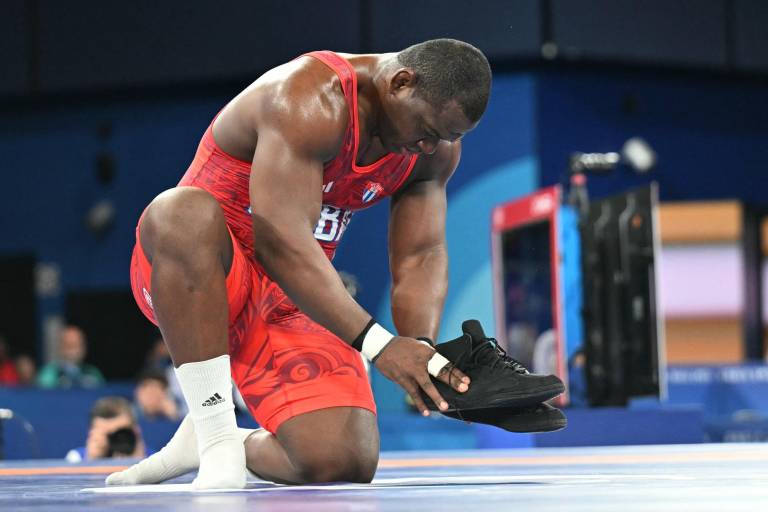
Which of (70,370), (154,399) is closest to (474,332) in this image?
(154,399)

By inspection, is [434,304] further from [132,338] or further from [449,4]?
[132,338]

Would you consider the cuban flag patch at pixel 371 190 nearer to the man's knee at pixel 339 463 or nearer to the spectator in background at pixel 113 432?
the man's knee at pixel 339 463

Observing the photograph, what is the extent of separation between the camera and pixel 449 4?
9156 mm

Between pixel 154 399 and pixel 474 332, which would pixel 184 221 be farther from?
pixel 154 399

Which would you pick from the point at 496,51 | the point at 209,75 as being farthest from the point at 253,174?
the point at 209,75

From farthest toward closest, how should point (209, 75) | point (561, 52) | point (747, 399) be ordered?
point (209, 75)
point (561, 52)
point (747, 399)

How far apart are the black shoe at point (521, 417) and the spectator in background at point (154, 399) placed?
171 inches

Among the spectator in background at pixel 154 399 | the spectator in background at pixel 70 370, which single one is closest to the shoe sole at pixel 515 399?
the spectator in background at pixel 154 399

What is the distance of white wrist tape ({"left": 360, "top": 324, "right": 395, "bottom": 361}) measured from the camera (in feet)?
7.46

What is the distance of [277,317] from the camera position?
2846mm

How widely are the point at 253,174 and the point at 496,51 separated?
22.7 feet

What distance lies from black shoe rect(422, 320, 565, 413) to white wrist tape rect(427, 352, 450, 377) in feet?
0.07

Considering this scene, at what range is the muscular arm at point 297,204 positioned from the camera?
237 centimetres

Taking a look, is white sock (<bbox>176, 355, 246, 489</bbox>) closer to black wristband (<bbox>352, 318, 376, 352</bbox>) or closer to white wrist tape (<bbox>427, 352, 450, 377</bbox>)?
black wristband (<bbox>352, 318, 376, 352</bbox>)
